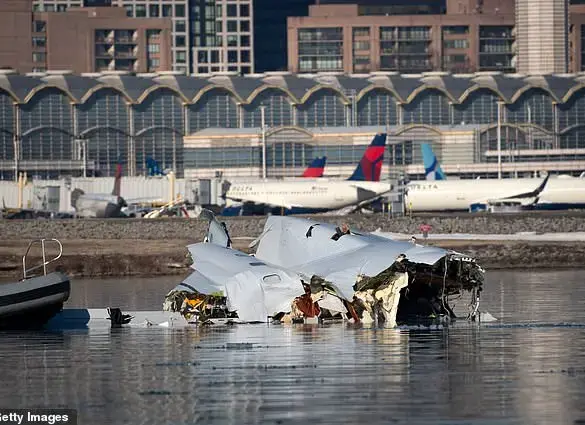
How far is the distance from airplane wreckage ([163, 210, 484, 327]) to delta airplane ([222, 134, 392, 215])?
9516 cm

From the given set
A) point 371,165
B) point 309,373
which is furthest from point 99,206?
point 309,373

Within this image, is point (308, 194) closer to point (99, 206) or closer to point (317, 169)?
point (317, 169)

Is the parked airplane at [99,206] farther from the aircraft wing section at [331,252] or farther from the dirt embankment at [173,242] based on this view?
the aircraft wing section at [331,252]

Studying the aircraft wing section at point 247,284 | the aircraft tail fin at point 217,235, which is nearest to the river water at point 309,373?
the aircraft wing section at point 247,284

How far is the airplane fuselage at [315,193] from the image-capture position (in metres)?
140

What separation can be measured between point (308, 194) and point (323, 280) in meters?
102

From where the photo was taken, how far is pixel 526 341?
35875 millimetres

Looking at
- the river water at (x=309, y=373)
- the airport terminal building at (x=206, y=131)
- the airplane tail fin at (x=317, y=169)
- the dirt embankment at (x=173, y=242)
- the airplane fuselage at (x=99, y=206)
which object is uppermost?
the airport terminal building at (x=206, y=131)

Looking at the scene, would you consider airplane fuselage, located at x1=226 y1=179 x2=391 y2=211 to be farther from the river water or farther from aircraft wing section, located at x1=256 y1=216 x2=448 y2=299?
the river water

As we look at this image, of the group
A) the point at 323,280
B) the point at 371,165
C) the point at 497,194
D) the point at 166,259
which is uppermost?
the point at 371,165

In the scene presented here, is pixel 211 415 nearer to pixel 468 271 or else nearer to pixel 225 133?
pixel 468 271

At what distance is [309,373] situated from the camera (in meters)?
30.4

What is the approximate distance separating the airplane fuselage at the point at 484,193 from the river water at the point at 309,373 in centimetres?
9444

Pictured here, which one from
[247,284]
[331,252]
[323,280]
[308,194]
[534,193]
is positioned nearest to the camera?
[323,280]
